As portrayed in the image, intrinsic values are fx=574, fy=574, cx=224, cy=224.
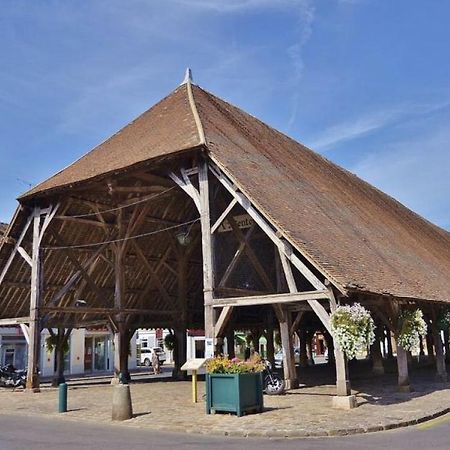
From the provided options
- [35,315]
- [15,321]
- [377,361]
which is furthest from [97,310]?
[377,361]

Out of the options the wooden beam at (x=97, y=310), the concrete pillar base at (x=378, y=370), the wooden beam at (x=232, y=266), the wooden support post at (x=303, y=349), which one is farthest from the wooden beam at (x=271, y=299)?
the wooden support post at (x=303, y=349)

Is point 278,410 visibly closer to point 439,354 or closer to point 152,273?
point 439,354

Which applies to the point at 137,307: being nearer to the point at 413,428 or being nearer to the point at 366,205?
the point at 366,205

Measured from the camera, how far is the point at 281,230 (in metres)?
11.7

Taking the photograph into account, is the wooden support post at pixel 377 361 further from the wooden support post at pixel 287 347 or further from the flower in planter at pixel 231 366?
the flower in planter at pixel 231 366

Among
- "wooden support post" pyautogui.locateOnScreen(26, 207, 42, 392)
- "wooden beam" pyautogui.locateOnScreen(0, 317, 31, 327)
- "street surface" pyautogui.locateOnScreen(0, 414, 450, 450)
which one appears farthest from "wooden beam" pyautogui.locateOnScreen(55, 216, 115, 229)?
"street surface" pyautogui.locateOnScreen(0, 414, 450, 450)

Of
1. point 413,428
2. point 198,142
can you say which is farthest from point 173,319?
point 413,428

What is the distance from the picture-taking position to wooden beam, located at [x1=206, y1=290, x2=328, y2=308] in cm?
1156

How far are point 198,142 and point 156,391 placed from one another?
279 inches

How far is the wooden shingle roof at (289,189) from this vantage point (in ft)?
40.6

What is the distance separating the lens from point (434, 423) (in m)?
9.13

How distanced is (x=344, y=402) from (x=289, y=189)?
245 inches

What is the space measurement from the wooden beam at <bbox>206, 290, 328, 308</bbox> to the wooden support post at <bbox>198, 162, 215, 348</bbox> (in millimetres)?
205

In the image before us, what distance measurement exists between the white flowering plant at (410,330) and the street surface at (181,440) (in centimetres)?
363
